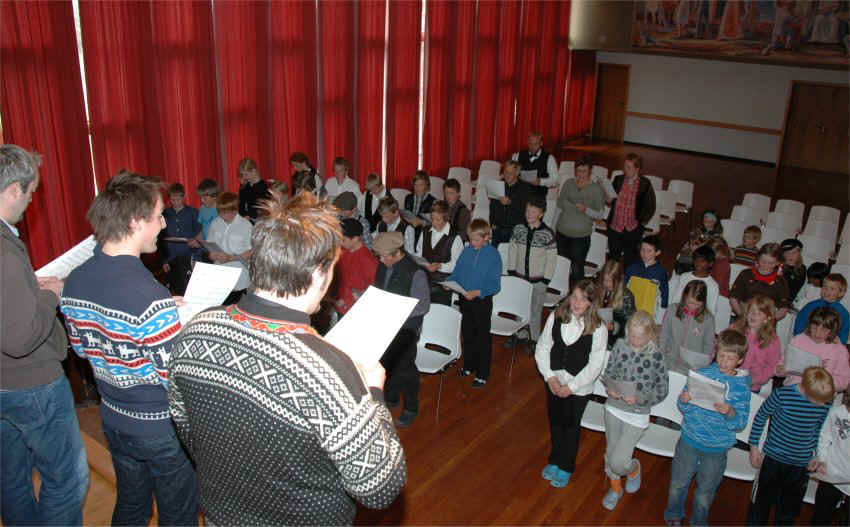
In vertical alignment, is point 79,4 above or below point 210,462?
above

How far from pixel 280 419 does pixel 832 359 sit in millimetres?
4320

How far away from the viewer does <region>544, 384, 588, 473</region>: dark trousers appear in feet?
14.2

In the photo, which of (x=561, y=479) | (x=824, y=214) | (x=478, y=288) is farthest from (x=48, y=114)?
(x=824, y=214)

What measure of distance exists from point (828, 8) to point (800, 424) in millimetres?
12042

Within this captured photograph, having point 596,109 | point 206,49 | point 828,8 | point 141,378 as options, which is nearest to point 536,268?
point 141,378

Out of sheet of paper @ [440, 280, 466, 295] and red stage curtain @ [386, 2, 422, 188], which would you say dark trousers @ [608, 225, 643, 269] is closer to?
sheet of paper @ [440, 280, 466, 295]

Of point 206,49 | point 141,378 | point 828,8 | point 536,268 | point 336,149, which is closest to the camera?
point 141,378

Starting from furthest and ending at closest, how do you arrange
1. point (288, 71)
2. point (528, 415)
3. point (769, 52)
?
point (769, 52) < point (288, 71) < point (528, 415)

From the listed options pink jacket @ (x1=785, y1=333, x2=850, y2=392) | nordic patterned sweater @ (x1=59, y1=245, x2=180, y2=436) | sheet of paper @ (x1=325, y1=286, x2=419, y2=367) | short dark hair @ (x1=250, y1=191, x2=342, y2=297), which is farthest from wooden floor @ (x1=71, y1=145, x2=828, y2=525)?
short dark hair @ (x1=250, y1=191, x2=342, y2=297)

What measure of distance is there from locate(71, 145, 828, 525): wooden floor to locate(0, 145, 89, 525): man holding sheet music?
80 cm

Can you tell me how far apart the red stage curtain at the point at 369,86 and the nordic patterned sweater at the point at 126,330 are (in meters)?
8.49

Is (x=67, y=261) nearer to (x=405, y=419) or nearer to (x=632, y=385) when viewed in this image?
(x=405, y=419)

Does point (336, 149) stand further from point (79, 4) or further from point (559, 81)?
point (559, 81)

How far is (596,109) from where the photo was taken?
18.1 metres
